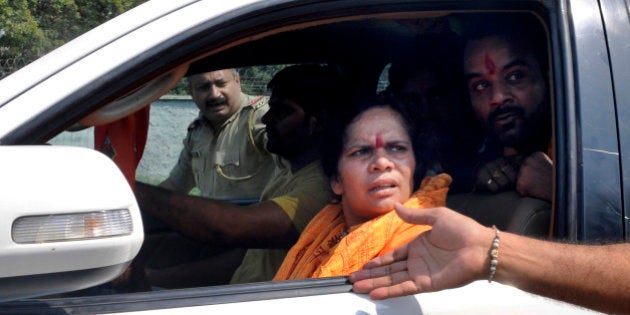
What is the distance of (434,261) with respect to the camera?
1.76 meters

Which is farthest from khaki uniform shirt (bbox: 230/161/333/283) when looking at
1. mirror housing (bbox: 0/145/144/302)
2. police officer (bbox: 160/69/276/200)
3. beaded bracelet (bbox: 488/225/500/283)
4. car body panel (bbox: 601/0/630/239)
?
mirror housing (bbox: 0/145/144/302)

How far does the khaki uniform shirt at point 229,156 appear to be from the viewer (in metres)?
3.68

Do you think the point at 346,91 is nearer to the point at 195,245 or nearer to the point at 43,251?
the point at 195,245

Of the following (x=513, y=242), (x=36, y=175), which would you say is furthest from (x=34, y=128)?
(x=513, y=242)

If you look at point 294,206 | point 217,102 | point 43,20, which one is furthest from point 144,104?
point 43,20

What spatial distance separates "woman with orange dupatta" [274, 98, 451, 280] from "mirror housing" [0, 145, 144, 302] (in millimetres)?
794

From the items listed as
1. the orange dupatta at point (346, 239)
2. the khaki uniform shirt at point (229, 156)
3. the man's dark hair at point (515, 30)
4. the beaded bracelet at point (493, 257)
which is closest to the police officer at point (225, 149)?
the khaki uniform shirt at point (229, 156)

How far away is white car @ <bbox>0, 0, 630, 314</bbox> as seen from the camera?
1302mm

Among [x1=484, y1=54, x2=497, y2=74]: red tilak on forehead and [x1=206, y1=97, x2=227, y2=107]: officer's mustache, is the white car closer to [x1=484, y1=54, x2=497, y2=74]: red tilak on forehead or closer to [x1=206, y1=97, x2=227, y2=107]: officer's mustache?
[x1=484, y1=54, x2=497, y2=74]: red tilak on forehead

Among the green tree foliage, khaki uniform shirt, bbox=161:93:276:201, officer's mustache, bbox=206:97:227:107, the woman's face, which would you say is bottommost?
the woman's face

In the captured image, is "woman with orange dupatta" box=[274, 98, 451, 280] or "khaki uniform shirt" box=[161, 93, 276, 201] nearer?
"woman with orange dupatta" box=[274, 98, 451, 280]

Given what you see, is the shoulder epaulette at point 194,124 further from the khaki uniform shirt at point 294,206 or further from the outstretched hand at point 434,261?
the outstretched hand at point 434,261

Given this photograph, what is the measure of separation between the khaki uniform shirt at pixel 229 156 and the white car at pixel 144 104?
5.62 ft

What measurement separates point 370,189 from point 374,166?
6cm
